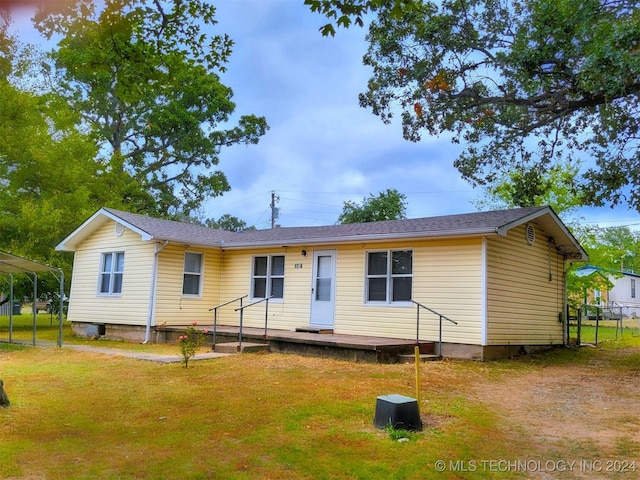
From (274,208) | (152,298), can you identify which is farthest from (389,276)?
(274,208)

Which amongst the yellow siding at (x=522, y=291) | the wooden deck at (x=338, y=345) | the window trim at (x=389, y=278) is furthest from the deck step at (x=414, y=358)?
the window trim at (x=389, y=278)

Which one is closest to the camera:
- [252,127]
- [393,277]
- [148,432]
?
[148,432]

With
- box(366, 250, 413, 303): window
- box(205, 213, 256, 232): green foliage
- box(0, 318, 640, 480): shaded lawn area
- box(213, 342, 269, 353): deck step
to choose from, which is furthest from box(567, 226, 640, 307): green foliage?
box(205, 213, 256, 232): green foliage

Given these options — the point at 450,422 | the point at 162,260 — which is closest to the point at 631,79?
the point at 450,422

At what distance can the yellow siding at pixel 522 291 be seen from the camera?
1066 centimetres

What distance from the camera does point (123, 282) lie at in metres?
14.5

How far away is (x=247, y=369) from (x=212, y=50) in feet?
17.2

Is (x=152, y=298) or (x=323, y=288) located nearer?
(x=323, y=288)

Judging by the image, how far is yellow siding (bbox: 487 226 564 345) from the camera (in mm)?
10656

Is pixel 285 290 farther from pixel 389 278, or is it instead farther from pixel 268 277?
pixel 389 278

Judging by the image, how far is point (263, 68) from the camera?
12.1m

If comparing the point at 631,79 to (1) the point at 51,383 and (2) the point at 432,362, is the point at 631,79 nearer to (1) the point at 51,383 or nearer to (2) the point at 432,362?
(2) the point at 432,362

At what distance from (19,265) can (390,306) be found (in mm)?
8944

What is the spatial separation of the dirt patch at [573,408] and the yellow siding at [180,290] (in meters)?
8.81
